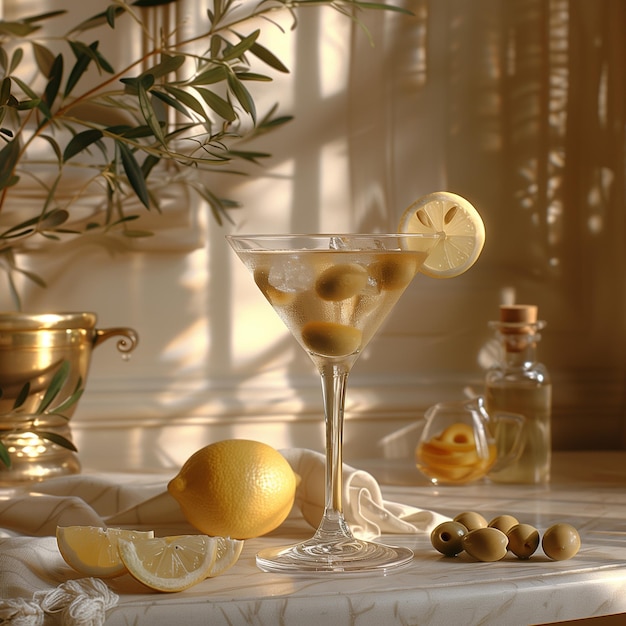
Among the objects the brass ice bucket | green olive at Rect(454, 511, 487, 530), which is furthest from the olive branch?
green olive at Rect(454, 511, 487, 530)

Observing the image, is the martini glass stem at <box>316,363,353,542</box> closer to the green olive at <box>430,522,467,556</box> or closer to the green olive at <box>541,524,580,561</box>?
the green olive at <box>430,522,467,556</box>

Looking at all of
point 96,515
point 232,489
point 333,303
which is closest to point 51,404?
point 96,515

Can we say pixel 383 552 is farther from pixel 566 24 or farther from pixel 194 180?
pixel 566 24

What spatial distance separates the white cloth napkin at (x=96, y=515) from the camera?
0.72 meters

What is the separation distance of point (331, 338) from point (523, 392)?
516mm

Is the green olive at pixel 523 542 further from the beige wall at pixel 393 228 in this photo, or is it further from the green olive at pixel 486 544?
the beige wall at pixel 393 228

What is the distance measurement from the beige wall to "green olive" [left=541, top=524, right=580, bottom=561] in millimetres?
702

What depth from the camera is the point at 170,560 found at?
0.78m

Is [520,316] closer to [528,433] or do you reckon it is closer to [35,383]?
[528,433]

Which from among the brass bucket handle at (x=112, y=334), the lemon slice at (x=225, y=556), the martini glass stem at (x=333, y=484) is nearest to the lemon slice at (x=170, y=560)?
the lemon slice at (x=225, y=556)

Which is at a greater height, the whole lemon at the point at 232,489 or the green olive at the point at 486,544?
the whole lemon at the point at 232,489

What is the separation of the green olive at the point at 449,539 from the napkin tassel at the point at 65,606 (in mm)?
317

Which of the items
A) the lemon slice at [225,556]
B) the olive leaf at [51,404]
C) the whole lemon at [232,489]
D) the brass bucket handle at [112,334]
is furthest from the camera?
the brass bucket handle at [112,334]

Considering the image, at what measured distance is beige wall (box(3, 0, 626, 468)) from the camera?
A: 148cm
